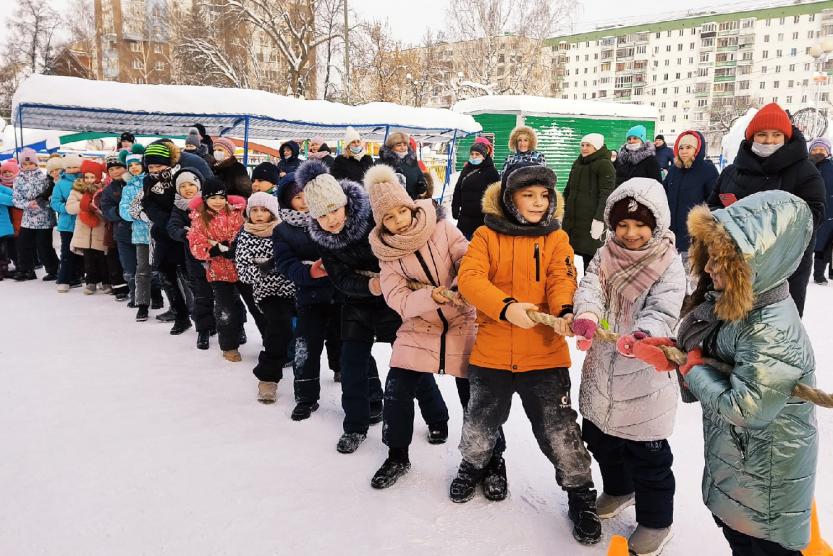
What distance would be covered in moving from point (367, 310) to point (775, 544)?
6.56ft

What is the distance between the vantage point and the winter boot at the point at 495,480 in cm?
257

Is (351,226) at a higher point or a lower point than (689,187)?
lower

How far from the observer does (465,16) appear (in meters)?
31.7

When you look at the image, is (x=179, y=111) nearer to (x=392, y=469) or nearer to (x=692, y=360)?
(x=392, y=469)

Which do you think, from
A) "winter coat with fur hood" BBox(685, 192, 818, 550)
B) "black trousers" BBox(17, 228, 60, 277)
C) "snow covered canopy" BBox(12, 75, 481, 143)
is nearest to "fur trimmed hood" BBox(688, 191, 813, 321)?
"winter coat with fur hood" BBox(685, 192, 818, 550)

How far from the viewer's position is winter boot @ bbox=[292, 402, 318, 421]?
3.52 meters

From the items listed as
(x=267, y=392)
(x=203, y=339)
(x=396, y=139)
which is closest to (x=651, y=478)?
(x=267, y=392)

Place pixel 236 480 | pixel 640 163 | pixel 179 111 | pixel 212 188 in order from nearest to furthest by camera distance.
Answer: pixel 236 480, pixel 212 188, pixel 640 163, pixel 179 111

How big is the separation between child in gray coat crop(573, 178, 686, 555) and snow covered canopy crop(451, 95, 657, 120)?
14.5 meters

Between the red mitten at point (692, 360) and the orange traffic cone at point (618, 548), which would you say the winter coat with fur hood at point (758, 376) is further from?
the orange traffic cone at point (618, 548)

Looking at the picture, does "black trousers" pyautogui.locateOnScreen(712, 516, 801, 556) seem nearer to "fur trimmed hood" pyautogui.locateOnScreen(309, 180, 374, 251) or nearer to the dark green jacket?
"fur trimmed hood" pyautogui.locateOnScreen(309, 180, 374, 251)

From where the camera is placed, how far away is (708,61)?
71188 millimetres

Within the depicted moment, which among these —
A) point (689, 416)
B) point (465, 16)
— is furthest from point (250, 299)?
point (465, 16)

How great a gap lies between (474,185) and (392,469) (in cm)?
466
